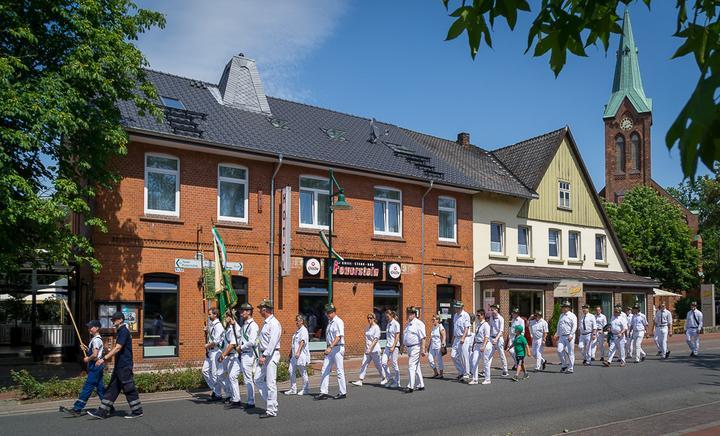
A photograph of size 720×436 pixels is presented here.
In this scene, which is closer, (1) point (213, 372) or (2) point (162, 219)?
(1) point (213, 372)

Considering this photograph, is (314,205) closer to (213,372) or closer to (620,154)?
(213,372)

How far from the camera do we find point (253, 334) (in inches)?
478

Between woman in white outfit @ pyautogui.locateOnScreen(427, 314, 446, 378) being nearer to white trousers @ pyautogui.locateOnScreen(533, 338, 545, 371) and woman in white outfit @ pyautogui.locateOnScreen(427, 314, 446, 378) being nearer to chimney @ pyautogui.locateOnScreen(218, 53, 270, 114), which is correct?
white trousers @ pyautogui.locateOnScreen(533, 338, 545, 371)

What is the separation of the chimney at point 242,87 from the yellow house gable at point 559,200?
12.4m

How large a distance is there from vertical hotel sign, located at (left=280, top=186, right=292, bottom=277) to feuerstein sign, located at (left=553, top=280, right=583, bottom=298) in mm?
13498

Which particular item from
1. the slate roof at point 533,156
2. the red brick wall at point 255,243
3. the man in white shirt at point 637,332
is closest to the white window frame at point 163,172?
the red brick wall at point 255,243

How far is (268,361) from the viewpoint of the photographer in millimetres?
11641

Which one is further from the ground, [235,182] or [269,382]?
[235,182]

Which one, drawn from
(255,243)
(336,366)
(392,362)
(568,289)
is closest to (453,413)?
(336,366)

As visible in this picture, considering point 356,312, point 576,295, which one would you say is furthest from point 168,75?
point 576,295

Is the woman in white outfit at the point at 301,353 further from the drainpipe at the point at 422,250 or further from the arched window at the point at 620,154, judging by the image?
the arched window at the point at 620,154

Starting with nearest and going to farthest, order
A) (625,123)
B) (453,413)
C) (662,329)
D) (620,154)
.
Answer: (453,413)
(662,329)
(620,154)
(625,123)

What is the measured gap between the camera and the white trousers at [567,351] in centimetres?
1806

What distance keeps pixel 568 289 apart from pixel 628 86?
46.2 m
